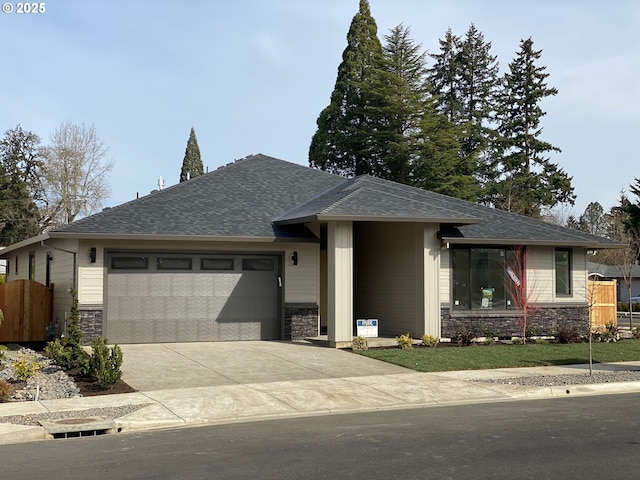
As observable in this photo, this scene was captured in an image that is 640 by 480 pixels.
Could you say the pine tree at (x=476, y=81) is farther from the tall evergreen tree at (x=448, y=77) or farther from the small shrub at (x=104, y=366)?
the small shrub at (x=104, y=366)

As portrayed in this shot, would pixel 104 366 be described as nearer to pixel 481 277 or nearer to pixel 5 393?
pixel 5 393

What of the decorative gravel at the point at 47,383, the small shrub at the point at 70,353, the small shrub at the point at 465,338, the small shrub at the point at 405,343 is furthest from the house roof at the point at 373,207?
the decorative gravel at the point at 47,383

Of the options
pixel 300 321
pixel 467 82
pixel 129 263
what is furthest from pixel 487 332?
pixel 467 82

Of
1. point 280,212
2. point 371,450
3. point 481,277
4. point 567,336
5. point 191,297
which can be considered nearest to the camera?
point 371,450

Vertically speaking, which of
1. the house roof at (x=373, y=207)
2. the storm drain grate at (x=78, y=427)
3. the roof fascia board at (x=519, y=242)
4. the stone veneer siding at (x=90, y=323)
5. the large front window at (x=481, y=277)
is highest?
the house roof at (x=373, y=207)

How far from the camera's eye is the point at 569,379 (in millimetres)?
14930

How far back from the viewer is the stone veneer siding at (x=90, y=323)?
18.9 metres

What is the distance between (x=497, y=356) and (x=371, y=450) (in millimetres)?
9984

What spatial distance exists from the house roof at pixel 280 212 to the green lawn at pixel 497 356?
337cm

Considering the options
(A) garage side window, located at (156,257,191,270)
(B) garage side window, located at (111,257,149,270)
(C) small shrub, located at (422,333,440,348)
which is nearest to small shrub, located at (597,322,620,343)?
(C) small shrub, located at (422,333,440,348)

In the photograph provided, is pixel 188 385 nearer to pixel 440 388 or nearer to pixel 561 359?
pixel 440 388

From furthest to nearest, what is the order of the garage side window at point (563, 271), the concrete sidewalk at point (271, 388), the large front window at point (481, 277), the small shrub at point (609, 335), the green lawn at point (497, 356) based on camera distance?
the garage side window at point (563, 271) < the small shrub at point (609, 335) < the large front window at point (481, 277) < the green lawn at point (497, 356) < the concrete sidewalk at point (271, 388)

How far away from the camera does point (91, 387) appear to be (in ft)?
44.3

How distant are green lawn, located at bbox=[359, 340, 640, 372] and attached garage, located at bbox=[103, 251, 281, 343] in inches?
158
